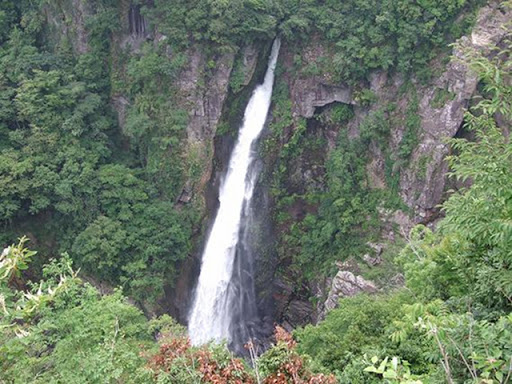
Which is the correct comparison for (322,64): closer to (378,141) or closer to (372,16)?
(372,16)

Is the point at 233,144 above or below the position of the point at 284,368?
below

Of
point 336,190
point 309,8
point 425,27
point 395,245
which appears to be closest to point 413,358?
point 395,245

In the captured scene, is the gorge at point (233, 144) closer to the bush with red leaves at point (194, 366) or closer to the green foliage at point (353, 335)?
the green foliage at point (353, 335)

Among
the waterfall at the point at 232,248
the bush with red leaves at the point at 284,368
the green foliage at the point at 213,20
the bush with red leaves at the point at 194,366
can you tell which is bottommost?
the waterfall at the point at 232,248

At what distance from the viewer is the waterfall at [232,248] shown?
19047 mm

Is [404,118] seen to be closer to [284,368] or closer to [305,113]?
[305,113]

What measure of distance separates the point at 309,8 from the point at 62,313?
49.0 feet

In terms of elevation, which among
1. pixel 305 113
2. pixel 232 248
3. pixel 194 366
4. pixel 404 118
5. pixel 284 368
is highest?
pixel 404 118

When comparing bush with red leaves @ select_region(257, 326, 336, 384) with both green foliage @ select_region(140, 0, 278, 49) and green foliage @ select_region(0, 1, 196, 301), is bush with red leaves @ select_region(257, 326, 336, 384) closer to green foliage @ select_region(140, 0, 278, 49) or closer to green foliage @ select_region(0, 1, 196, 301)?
green foliage @ select_region(0, 1, 196, 301)

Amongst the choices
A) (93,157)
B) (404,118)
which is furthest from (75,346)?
(404,118)

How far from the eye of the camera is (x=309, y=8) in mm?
18781

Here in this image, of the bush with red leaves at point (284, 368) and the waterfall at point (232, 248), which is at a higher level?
the bush with red leaves at point (284, 368)

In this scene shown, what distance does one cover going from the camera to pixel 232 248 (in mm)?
19672

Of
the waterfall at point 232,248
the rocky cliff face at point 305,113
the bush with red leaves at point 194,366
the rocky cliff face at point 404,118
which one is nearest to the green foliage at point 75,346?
the bush with red leaves at point 194,366
